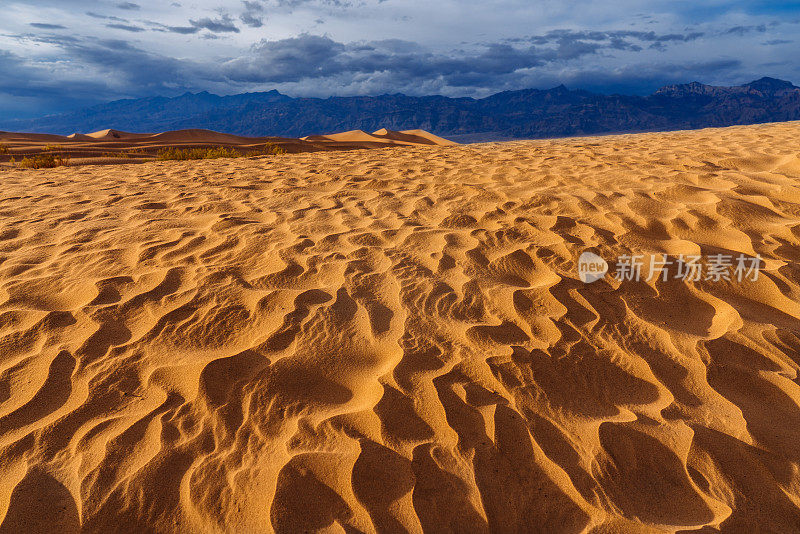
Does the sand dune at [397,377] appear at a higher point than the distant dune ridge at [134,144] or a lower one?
higher

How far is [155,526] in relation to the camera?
1349mm

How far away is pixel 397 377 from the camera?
1.87m

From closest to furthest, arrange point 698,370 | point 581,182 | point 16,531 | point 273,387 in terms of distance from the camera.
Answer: point 16,531 → point 273,387 → point 698,370 → point 581,182

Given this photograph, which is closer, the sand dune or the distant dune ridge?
the sand dune

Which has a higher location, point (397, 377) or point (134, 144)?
point (397, 377)

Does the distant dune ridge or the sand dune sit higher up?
the sand dune

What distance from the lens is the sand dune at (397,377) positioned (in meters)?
1.43

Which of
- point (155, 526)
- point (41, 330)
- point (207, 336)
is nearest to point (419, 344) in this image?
point (207, 336)

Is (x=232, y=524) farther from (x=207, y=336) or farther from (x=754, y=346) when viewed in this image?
(x=754, y=346)

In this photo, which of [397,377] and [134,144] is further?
[134,144]

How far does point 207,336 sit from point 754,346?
2.62 m

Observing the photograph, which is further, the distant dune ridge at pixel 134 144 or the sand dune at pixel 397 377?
the distant dune ridge at pixel 134 144

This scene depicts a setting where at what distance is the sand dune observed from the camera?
56.4 inches

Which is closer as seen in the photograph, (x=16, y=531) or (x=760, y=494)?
(x=16, y=531)
